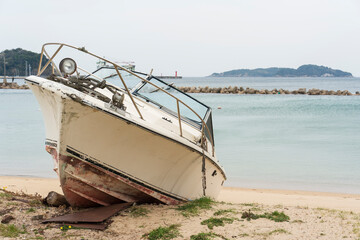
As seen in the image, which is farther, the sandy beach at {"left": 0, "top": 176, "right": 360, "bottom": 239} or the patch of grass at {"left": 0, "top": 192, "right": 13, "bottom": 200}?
the patch of grass at {"left": 0, "top": 192, "right": 13, "bottom": 200}

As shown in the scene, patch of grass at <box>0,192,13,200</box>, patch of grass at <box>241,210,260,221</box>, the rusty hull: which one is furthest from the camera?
patch of grass at <box>0,192,13,200</box>

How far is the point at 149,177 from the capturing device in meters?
6.14

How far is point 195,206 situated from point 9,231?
8.86 ft

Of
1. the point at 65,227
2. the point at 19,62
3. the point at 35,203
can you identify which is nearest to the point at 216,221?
the point at 65,227

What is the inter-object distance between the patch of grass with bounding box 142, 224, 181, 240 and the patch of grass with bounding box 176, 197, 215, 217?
26.8 inches

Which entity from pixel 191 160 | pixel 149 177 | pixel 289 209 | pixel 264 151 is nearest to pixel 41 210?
pixel 149 177

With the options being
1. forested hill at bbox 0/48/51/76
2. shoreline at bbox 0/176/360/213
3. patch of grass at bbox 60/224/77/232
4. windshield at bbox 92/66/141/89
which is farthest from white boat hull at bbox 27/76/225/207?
forested hill at bbox 0/48/51/76

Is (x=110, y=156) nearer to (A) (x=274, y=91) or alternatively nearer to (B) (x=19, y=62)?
(A) (x=274, y=91)

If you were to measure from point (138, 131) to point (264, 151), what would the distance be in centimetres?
1176

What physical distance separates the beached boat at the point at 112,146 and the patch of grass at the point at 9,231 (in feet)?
3.06

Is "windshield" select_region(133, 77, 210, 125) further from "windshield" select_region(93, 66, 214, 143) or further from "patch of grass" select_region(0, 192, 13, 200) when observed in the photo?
"patch of grass" select_region(0, 192, 13, 200)

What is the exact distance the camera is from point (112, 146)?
224 inches

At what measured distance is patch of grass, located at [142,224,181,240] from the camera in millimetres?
5109

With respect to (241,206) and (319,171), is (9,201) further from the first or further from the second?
(319,171)
